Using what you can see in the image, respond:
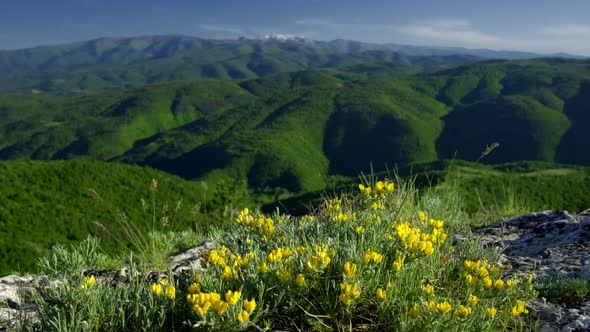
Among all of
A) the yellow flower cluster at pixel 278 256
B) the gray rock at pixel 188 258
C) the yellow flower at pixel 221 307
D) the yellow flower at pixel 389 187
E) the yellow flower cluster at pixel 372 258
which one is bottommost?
the gray rock at pixel 188 258

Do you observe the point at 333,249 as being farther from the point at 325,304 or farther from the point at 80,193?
the point at 80,193

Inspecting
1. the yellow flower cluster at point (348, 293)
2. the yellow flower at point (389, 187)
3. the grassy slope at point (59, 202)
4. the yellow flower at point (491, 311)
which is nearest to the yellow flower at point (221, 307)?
the yellow flower cluster at point (348, 293)

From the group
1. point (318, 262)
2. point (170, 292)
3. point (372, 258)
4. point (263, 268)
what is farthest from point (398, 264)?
point (170, 292)

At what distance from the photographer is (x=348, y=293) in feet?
9.25

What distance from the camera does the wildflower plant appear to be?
282 centimetres

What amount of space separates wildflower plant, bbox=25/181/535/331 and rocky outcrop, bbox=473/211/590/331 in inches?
10.7

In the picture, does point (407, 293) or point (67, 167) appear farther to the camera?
point (67, 167)

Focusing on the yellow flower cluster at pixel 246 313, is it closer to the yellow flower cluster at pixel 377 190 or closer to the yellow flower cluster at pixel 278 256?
the yellow flower cluster at pixel 278 256

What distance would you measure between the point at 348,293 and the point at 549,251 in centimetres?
330

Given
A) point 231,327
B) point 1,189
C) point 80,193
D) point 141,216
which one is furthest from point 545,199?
point 231,327

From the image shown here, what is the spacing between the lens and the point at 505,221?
6.57 meters

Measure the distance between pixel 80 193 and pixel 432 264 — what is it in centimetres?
8455

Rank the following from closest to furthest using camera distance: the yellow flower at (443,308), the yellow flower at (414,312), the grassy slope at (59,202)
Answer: the yellow flower at (443,308), the yellow flower at (414,312), the grassy slope at (59,202)

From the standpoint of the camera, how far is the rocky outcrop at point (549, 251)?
350 cm
